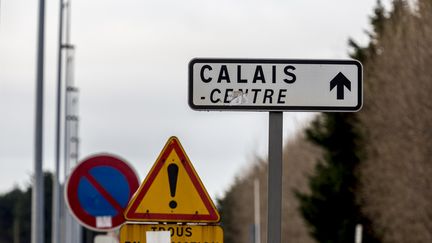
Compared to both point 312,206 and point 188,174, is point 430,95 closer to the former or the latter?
point 312,206

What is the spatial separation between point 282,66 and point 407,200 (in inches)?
1360

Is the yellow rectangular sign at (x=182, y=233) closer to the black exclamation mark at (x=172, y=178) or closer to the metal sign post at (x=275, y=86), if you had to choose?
the black exclamation mark at (x=172, y=178)

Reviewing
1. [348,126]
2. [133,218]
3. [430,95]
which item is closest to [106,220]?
[133,218]

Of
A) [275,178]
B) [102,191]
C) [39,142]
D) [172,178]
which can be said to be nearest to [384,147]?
[39,142]

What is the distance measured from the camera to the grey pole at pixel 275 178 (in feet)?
31.9

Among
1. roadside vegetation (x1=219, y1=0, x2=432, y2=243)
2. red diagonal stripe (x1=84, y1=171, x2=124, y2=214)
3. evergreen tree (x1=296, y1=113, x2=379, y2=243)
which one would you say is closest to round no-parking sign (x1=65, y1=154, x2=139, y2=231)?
red diagonal stripe (x1=84, y1=171, x2=124, y2=214)

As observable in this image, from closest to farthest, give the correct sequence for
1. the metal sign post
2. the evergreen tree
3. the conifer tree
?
the metal sign post → the conifer tree → the evergreen tree

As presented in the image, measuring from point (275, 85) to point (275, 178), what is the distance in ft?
2.07

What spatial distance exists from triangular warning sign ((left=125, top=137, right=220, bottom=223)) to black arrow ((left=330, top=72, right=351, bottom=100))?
3.54 feet

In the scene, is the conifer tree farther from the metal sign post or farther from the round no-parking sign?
the metal sign post

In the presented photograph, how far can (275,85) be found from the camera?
396 inches

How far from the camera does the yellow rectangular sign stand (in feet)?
33.4

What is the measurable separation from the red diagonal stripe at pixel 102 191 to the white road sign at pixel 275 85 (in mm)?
5268

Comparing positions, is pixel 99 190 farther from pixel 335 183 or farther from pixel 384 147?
pixel 335 183
